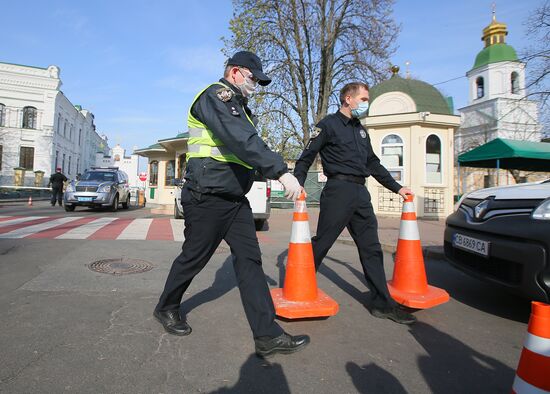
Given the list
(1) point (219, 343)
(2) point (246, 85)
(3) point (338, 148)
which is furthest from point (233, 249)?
(3) point (338, 148)

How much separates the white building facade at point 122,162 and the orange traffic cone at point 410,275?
52.0m

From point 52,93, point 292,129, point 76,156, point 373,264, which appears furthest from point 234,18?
point 76,156

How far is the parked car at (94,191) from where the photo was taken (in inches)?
555

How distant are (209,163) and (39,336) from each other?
5.49ft

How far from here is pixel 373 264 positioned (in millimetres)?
3262

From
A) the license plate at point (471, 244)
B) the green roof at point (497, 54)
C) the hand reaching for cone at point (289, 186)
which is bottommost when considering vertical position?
the license plate at point (471, 244)

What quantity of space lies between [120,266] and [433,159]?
40.0 ft

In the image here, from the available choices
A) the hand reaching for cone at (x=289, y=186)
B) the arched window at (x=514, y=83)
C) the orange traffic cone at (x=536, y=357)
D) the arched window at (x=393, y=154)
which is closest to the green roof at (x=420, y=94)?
the arched window at (x=393, y=154)

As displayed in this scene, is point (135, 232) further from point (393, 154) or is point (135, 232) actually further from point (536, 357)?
point (393, 154)

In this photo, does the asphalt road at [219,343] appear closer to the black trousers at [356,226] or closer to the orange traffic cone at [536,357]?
the black trousers at [356,226]

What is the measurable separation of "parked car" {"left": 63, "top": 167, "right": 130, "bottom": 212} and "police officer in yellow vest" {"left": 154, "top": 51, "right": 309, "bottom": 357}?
13.1 m

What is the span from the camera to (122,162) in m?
70.2

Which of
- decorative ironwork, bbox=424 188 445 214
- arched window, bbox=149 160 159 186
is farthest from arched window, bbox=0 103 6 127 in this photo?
decorative ironwork, bbox=424 188 445 214

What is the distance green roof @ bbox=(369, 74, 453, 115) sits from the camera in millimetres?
13930
